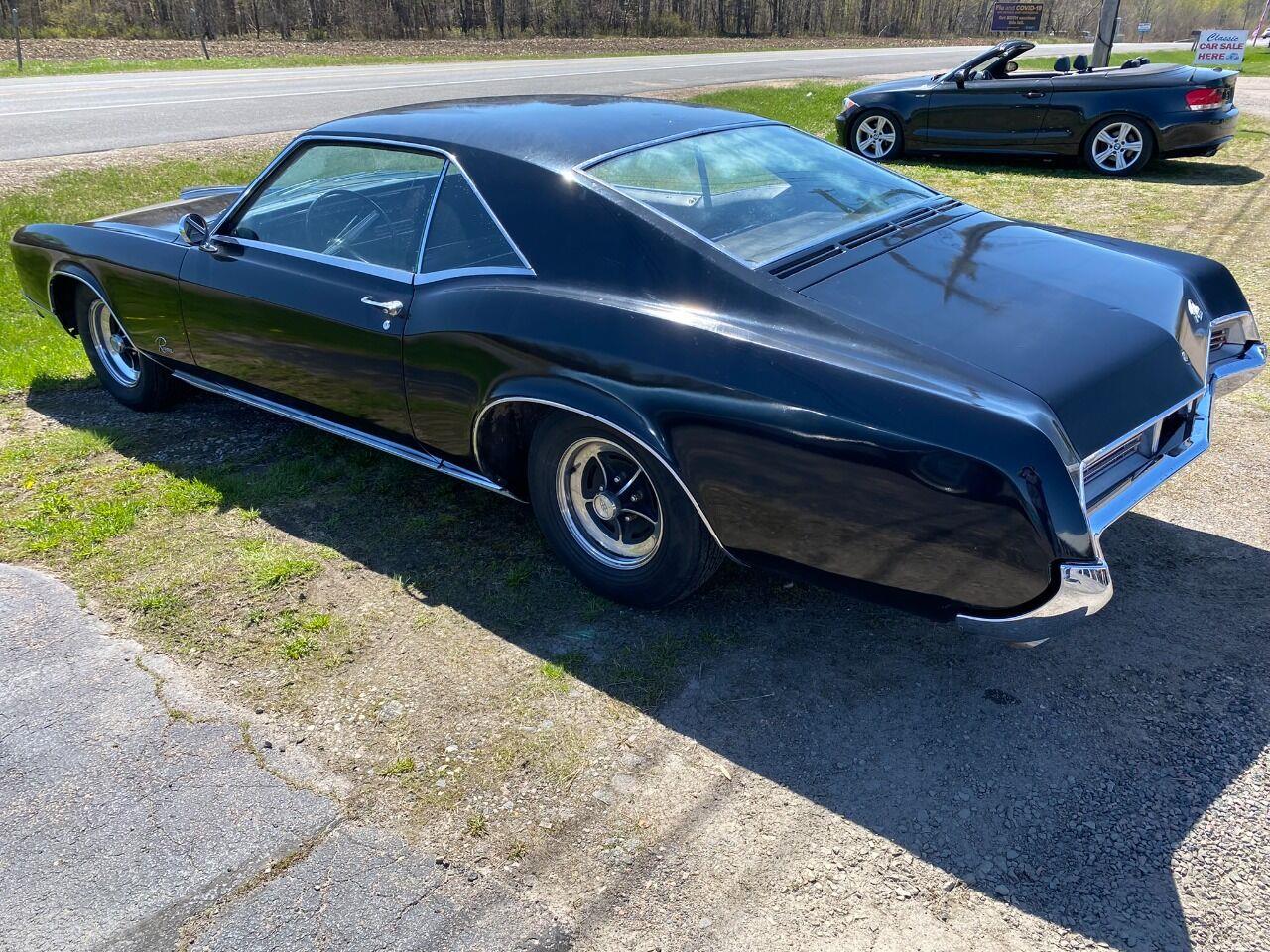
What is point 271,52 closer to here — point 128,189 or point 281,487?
point 128,189

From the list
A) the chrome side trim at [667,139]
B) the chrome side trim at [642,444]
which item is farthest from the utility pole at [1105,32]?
the chrome side trim at [642,444]

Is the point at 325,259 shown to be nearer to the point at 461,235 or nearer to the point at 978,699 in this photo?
the point at 461,235

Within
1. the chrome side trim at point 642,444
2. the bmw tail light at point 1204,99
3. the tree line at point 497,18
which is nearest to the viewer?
the chrome side trim at point 642,444

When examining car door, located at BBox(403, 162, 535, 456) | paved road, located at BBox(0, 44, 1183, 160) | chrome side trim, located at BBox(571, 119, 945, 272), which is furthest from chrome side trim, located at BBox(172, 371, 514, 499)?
paved road, located at BBox(0, 44, 1183, 160)

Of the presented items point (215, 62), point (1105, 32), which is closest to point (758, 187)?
point (1105, 32)

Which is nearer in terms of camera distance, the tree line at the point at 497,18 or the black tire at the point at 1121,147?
the black tire at the point at 1121,147

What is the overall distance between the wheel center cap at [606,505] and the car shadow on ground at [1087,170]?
8860mm

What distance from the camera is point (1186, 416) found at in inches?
122

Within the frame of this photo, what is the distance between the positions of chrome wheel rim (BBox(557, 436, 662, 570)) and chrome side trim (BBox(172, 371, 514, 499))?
0.29m

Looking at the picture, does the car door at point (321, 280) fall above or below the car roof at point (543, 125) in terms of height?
below

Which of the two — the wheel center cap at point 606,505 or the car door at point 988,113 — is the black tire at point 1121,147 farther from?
the wheel center cap at point 606,505

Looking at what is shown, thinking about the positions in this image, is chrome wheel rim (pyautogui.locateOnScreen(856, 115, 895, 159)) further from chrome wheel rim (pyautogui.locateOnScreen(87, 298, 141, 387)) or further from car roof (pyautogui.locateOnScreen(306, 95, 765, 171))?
chrome wheel rim (pyautogui.locateOnScreen(87, 298, 141, 387))

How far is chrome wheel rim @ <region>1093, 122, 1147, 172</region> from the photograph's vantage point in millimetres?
10162

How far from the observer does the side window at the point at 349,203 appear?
12.1ft
